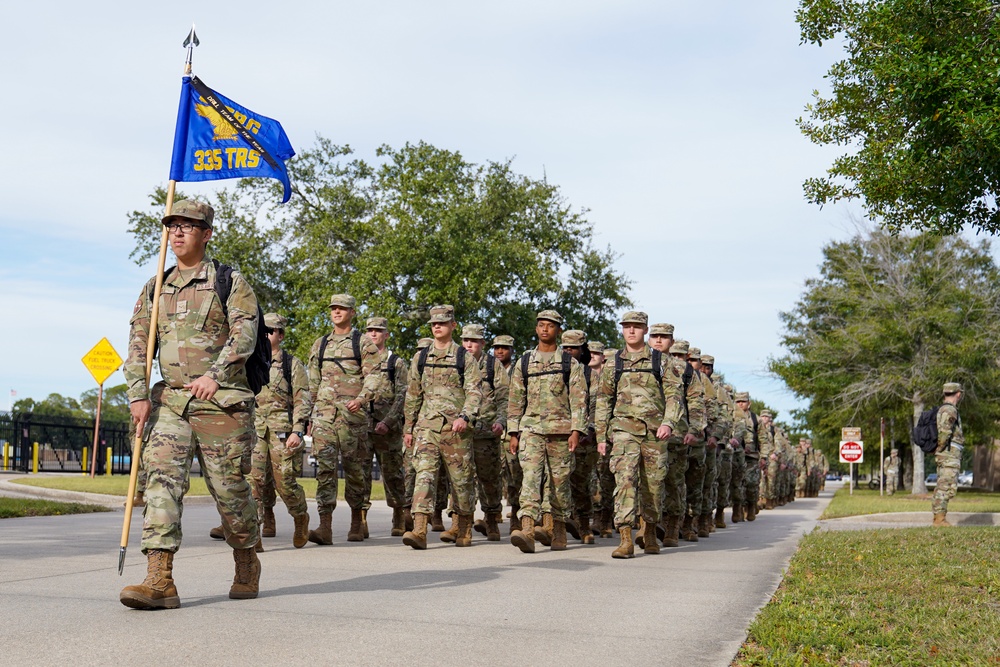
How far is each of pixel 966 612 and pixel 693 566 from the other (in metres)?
3.82

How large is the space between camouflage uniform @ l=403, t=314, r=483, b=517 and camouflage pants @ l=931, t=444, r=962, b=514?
903 cm

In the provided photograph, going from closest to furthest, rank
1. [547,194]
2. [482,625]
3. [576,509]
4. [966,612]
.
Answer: [482,625], [966,612], [576,509], [547,194]

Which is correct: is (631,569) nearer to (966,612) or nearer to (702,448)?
(966,612)

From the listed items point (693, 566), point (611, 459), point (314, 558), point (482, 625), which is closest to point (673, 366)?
point (611, 459)

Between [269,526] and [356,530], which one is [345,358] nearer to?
[356,530]

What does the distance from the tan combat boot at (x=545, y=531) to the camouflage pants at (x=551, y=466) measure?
0.08 meters

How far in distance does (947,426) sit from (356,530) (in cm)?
987

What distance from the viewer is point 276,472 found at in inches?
460

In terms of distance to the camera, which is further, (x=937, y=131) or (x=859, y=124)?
(x=859, y=124)

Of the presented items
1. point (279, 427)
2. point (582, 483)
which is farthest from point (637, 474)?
point (279, 427)

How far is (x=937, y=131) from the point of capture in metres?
15.0

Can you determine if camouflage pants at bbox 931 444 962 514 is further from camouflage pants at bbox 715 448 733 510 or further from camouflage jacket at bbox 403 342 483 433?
camouflage jacket at bbox 403 342 483 433

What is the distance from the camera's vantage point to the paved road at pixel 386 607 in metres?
5.71

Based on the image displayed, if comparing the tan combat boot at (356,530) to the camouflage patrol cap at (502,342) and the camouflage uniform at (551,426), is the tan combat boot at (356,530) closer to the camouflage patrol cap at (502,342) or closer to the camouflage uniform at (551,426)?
the camouflage uniform at (551,426)
